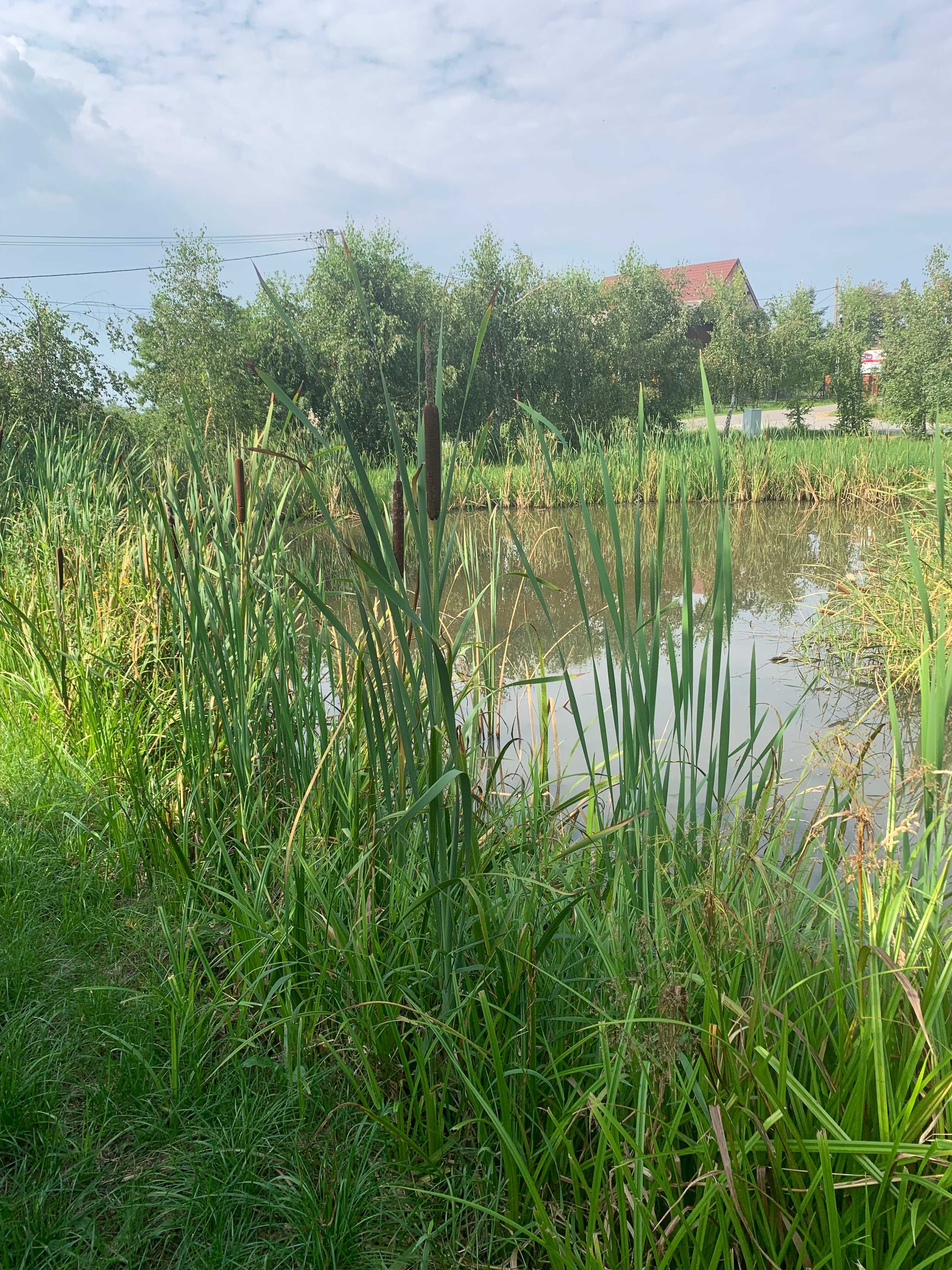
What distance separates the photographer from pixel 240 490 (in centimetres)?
198

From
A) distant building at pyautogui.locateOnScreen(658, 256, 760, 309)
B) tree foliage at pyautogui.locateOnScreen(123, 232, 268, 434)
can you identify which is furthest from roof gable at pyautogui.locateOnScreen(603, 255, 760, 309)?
tree foliage at pyautogui.locateOnScreen(123, 232, 268, 434)

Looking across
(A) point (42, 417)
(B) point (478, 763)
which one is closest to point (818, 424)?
(A) point (42, 417)

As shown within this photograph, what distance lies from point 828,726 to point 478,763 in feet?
6.64

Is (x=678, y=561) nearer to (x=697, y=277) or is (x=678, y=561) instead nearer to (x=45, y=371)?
(x=45, y=371)

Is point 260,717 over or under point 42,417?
under

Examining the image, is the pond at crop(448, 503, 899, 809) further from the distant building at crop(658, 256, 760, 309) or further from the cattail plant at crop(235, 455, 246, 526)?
the distant building at crop(658, 256, 760, 309)

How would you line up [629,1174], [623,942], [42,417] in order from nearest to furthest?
1. [629,1174]
2. [623,942]
3. [42,417]

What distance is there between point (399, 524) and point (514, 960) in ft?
2.25

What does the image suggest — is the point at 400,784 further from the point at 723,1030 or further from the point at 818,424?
the point at 818,424

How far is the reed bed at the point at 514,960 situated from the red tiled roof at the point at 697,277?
23.6 metres

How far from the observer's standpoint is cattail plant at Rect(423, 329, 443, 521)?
3.41ft

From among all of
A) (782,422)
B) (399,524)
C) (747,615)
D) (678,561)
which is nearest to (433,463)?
(399,524)

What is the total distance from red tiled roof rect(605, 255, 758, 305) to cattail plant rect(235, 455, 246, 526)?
23229 millimetres

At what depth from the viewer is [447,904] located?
3.93 feet
